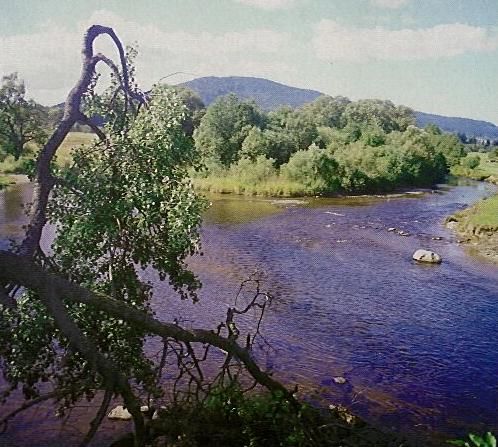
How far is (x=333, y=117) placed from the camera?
97750mm

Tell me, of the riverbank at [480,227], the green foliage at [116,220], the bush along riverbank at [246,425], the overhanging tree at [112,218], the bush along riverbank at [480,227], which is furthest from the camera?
the bush along riverbank at [480,227]

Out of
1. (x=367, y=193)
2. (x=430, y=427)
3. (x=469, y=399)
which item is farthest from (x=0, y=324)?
(x=367, y=193)

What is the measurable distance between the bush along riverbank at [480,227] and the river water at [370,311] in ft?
3.69

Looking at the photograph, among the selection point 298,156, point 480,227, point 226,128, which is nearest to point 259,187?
point 298,156

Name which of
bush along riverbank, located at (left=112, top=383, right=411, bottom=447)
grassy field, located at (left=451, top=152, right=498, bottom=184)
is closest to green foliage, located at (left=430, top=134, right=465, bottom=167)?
grassy field, located at (left=451, top=152, right=498, bottom=184)

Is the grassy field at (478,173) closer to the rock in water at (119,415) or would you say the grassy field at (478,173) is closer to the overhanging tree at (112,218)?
the rock in water at (119,415)

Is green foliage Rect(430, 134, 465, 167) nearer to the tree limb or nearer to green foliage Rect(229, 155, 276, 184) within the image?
green foliage Rect(229, 155, 276, 184)

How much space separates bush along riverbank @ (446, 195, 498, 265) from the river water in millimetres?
1123

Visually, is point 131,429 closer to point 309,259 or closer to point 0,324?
point 0,324

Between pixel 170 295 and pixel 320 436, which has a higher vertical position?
pixel 320 436

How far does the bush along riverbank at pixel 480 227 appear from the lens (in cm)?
3281

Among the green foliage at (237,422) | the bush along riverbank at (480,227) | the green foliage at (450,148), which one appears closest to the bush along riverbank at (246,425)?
the green foliage at (237,422)

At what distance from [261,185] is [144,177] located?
4187cm

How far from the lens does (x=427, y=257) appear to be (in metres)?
28.8
